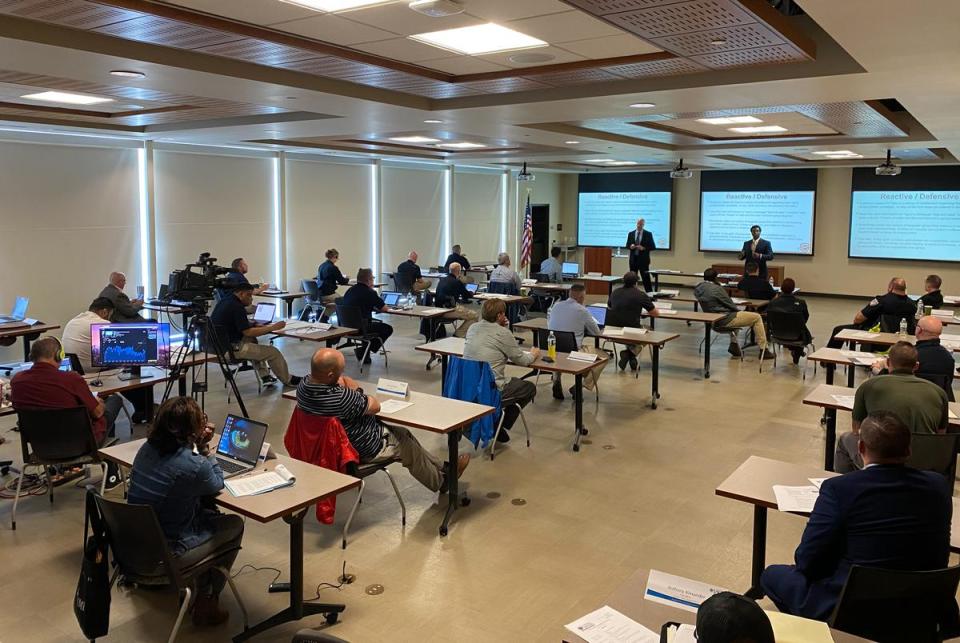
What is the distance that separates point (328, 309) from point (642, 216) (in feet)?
34.8

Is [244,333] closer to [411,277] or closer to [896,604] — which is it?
[411,277]

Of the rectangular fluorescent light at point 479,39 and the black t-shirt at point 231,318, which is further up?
the rectangular fluorescent light at point 479,39

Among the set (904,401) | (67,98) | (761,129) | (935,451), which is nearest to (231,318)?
(67,98)

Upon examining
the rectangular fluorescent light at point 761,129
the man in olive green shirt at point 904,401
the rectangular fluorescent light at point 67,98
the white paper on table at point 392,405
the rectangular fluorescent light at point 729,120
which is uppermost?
the rectangular fluorescent light at point 761,129

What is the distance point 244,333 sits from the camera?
25.8 ft

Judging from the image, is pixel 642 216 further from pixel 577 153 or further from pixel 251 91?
pixel 251 91

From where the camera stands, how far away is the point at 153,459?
11.0ft

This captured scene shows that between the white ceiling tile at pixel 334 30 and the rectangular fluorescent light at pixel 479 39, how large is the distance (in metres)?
0.27

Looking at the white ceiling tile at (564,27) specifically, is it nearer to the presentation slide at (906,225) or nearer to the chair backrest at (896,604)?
the chair backrest at (896,604)

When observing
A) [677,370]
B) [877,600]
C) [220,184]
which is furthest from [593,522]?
[220,184]

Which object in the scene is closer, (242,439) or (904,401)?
(242,439)

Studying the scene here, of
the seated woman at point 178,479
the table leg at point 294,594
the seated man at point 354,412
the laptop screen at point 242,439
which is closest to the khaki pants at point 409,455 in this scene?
the seated man at point 354,412

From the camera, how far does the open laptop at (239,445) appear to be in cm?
388

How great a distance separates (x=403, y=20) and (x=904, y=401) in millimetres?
3560
